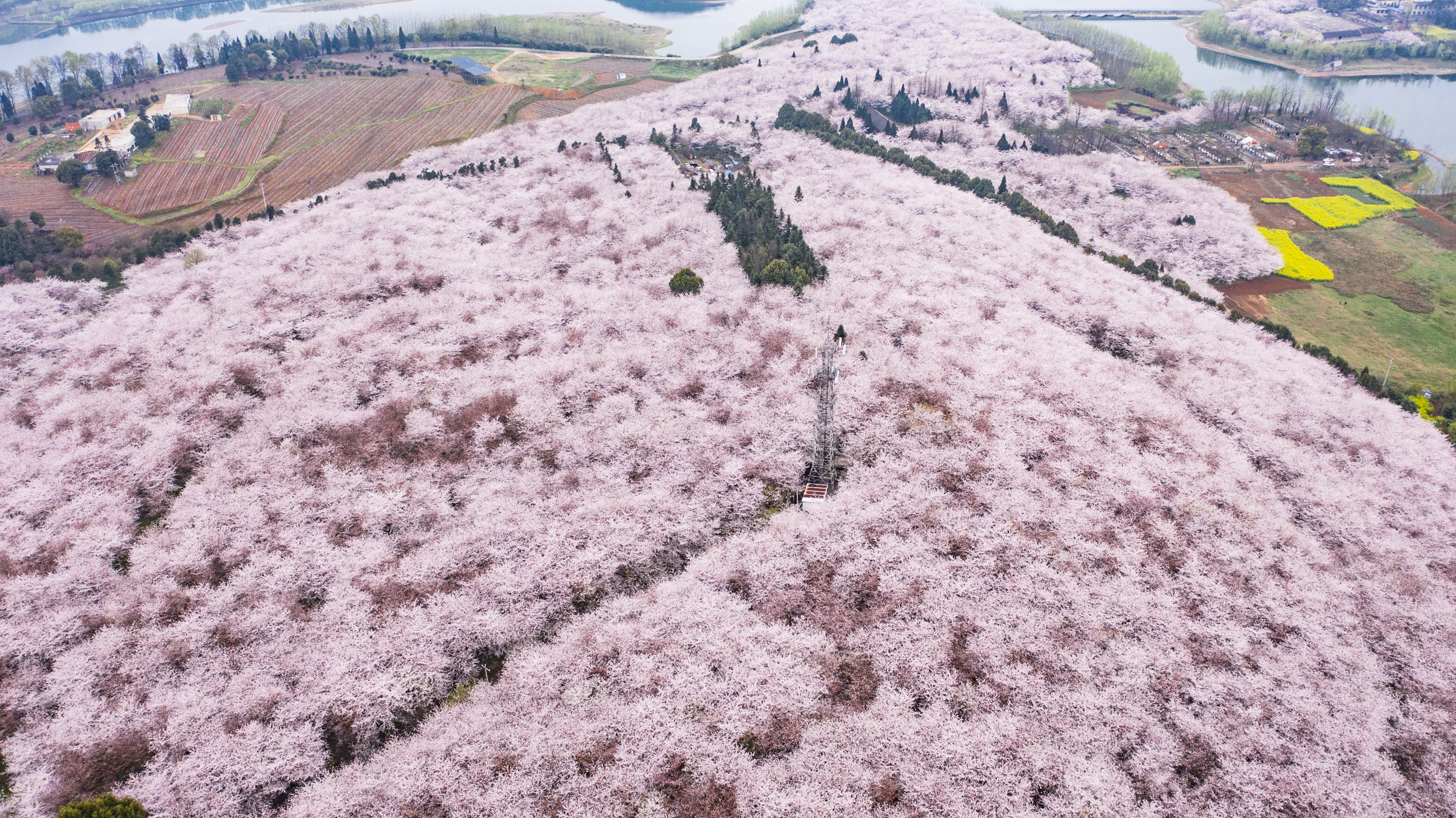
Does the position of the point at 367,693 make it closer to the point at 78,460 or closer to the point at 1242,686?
the point at 78,460

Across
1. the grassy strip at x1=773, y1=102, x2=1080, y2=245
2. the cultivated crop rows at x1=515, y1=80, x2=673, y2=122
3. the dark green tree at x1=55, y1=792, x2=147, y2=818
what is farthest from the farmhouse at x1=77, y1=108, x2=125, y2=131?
the dark green tree at x1=55, y1=792, x2=147, y2=818

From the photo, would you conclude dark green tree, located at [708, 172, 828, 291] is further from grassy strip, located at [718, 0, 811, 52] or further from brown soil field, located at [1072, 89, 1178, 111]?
grassy strip, located at [718, 0, 811, 52]

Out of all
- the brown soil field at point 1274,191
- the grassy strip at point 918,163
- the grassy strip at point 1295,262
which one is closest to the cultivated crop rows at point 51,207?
the grassy strip at point 918,163

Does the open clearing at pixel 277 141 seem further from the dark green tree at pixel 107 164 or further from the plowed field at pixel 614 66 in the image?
the dark green tree at pixel 107 164

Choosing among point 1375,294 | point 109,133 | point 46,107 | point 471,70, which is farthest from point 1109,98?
point 46,107

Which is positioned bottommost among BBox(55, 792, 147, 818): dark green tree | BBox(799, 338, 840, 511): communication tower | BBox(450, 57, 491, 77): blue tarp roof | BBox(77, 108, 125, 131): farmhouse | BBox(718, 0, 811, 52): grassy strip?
BBox(55, 792, 147, 818): dark green tree

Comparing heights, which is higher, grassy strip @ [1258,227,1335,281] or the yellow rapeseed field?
the yellow rapeseed field
